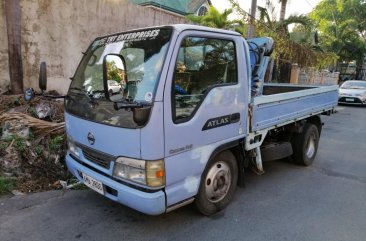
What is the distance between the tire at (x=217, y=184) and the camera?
3463 millimetres

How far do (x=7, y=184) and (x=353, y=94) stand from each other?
637 inches

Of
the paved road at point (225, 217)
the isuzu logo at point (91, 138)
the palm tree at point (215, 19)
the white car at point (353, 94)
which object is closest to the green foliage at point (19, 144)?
the paved road at point (225, 217)

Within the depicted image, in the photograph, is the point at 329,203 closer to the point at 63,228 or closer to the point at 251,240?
the point at 251,240

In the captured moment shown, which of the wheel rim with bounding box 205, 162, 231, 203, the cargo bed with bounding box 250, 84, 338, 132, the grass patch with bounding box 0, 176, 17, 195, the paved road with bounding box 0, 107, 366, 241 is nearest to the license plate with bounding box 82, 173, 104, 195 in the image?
the paved road with bounding box 0, 107, 366, 241

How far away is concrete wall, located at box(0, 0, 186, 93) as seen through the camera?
21.1ft

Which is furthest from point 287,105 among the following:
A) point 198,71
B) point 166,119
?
point 166,119

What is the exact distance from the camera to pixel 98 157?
322 centimetres

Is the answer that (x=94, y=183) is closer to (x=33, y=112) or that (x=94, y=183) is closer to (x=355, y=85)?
(x=33, y=112)

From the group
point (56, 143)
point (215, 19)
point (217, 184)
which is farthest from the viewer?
point (215, 19)

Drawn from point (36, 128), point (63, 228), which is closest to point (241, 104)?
point (63, 228)

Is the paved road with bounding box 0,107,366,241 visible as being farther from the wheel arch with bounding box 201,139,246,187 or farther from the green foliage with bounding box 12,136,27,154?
the green foliage with bounding box 12,136,27,154

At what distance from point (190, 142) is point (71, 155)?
1574 mm

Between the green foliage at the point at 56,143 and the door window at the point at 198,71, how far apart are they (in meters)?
2.64

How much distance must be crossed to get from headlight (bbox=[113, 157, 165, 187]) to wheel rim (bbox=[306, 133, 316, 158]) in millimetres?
3693
